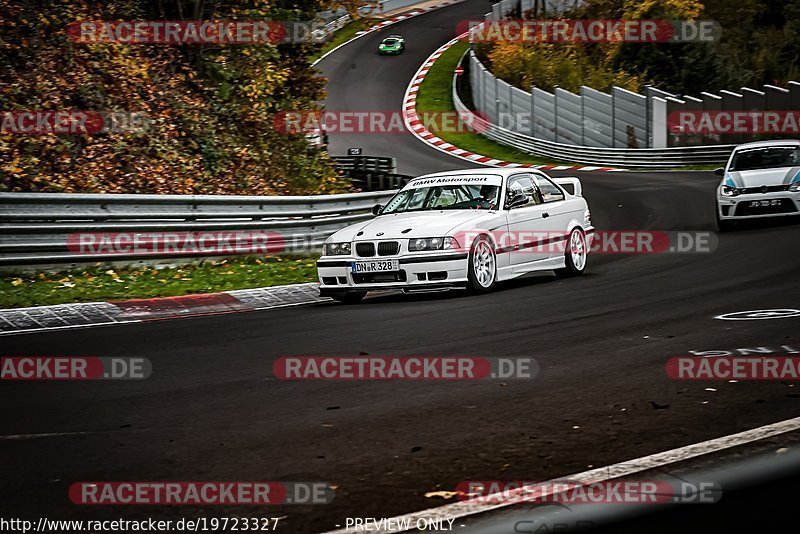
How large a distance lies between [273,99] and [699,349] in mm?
15315

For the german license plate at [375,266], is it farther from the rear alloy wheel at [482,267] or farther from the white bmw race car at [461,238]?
the rear alloy wheel at [482,267]

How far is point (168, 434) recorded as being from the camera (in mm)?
5156

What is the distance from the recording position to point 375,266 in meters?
11.1

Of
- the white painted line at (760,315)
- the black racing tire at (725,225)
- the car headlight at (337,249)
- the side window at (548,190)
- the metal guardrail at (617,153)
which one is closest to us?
the white painted line at (760,315)

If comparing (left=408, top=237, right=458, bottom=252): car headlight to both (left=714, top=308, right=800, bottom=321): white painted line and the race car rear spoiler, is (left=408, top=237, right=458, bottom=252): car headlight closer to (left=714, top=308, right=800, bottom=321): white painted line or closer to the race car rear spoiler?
(left=714, top=308, right=800, bottom=321): white painted line

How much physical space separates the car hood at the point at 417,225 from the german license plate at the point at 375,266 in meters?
0.27

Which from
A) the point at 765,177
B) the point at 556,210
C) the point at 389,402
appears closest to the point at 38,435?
the point at 389,402

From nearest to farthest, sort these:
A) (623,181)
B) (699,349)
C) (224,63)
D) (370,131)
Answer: (699,349) → (224,63) → (623,181) → (370,131)

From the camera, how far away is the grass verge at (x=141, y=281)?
11062 millimetres

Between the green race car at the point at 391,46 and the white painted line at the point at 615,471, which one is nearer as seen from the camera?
the white painted line at the point at 615,471

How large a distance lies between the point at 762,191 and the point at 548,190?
20.9 feet

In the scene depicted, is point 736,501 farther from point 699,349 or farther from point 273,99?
point 273,99

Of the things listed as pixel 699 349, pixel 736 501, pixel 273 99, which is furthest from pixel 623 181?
pixel 736 501

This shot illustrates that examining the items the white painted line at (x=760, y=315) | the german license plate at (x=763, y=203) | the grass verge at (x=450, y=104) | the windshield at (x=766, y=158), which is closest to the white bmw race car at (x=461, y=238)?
the white painted line at (x=760, y=315)
